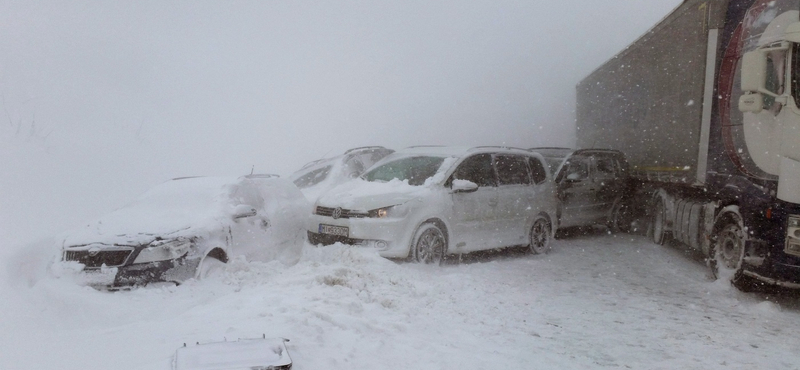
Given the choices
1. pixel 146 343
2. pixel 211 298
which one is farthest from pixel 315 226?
pixel 146 343

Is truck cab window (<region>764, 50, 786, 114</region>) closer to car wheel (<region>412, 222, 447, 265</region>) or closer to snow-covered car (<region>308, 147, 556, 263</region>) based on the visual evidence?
snow-covered car (<region>308, 147, 556, 263</region>)

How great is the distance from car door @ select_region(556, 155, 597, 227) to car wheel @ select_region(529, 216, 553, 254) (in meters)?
1.69

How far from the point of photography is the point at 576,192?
1254cm

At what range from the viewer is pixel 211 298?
6.44 metres

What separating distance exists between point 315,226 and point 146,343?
456 cm

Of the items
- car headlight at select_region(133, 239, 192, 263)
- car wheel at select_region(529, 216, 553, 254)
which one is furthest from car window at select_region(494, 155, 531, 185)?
car headlight at select_region(133, 239, 192, 263)

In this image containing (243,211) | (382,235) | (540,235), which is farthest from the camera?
(540,235)

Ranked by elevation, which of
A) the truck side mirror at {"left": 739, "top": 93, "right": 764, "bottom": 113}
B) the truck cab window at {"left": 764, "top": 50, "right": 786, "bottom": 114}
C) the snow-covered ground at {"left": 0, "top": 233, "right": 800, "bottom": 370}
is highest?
the truck cab window at {"left": 764, "top": 50, "right": 786, "bottom": 114}

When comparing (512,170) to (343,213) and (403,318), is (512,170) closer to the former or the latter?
(343,213)

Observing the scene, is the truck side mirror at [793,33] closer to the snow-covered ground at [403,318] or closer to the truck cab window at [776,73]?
the truck cab window at [776,73]

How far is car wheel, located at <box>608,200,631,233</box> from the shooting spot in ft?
44.1

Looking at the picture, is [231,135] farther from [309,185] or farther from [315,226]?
[315,226]

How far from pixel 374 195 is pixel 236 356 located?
4661 millimetres

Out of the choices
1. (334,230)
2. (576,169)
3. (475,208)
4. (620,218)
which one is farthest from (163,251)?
(620,218)
